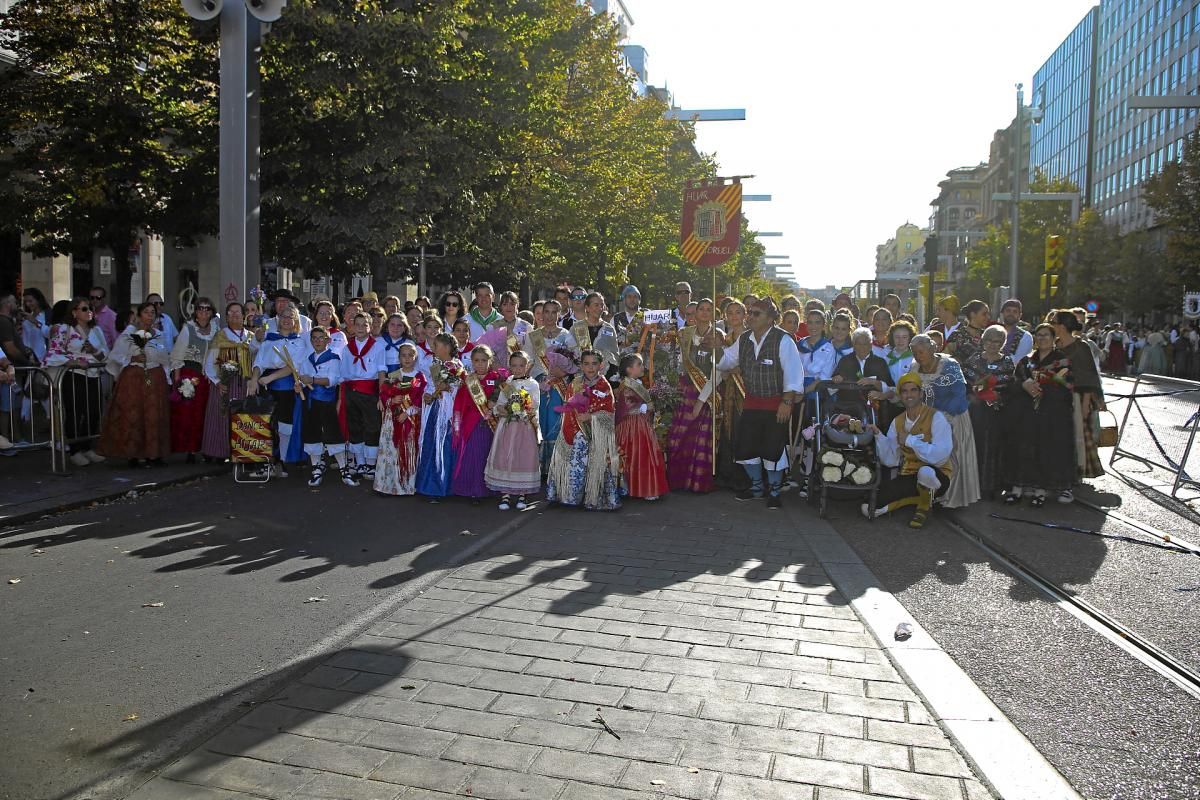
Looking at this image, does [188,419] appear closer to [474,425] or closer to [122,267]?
[474,425]

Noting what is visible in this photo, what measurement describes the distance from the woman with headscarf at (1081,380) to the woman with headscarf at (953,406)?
1.22 m

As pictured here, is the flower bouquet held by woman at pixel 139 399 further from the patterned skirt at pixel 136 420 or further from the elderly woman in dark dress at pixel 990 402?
the elderly woman in dark dress at pixel 990 402

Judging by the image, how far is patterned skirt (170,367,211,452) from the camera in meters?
11.5

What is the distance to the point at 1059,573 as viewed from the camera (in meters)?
7.07

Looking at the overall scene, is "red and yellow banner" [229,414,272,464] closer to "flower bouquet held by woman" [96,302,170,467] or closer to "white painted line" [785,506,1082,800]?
"flower bouquet held by woman" [96,302,170,467]

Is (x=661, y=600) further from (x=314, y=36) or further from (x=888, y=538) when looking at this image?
(x=314, y=36)

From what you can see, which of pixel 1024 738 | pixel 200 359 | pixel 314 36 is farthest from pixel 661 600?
pixel 314 36

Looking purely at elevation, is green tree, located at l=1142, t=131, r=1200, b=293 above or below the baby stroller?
above

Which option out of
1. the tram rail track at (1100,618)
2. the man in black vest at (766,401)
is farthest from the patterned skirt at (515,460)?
the tram rail track at (1100,618)

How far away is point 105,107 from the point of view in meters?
18.4

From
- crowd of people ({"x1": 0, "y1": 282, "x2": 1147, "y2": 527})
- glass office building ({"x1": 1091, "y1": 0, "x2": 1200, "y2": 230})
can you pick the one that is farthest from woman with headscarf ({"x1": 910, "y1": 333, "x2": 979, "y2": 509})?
glass office building ({"x1": 1091, "y1": 0, "x2": 1200, "y2": 230})

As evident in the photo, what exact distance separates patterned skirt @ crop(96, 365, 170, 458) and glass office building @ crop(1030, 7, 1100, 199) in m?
80.1

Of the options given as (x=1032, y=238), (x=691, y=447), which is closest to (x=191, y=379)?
(x=691, y=447)

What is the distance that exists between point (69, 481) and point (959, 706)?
8.97 m
